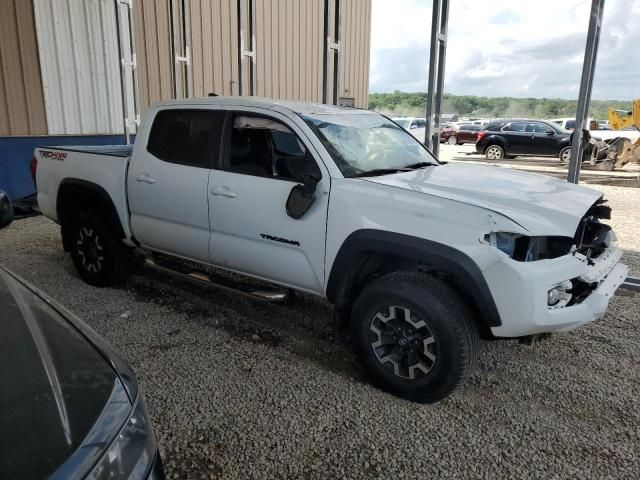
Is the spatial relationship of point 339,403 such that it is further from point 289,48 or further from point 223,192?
point 289,48

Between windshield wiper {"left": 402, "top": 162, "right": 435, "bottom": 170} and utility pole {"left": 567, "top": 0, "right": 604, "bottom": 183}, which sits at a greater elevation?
utility pole {"left": 567, "top": 0, "right": 604, "bottom": 183}

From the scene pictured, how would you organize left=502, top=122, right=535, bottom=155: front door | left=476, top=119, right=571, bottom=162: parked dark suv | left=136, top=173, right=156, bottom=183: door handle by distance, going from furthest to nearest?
1. left=502, top=122, right=535, bottom=155: front door
2. left=476, top=119, right=571, bottom=162: parked dark suv
3. left=136, top=173, right=156, bottom=183: door handle

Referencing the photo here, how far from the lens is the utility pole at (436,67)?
6758mm

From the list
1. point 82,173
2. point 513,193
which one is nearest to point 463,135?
point 82,173

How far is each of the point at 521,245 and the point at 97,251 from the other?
3.86 metres

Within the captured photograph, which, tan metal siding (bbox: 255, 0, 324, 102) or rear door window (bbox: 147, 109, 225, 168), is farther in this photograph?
tan metal siding (bbox: 255, 0, 324, 102)

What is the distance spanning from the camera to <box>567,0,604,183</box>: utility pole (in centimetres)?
570

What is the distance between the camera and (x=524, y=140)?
63.6 ft

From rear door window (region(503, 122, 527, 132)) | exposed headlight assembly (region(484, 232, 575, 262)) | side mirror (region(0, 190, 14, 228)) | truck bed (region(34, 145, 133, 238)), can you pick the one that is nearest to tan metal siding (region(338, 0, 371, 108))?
rear door window (region(503, 122, 527, 132))

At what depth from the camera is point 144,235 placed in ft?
14.4

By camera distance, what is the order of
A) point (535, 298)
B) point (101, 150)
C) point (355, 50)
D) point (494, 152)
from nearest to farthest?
point (535, 298), point (101, 150), point (355, 50), point (494, 152)

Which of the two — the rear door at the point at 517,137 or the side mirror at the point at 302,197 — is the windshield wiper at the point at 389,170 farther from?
the rear door at the point at 517,137

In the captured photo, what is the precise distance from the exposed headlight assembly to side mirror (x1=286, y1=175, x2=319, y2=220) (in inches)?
44.6

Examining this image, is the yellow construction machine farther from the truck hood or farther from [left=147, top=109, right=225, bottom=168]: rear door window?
[left=147, top=109, right=225, bottom=168]: rear door window
